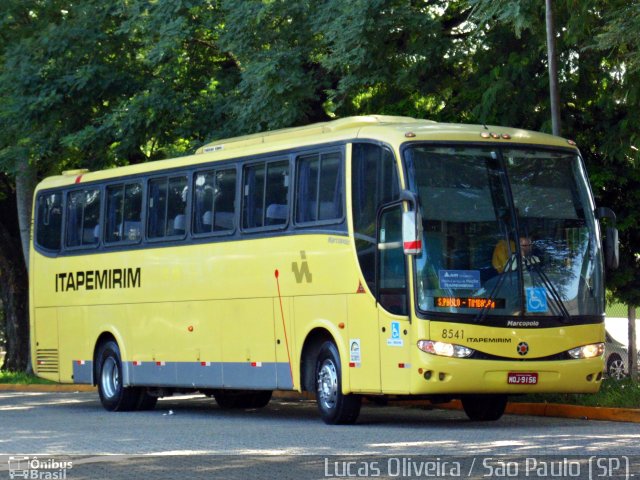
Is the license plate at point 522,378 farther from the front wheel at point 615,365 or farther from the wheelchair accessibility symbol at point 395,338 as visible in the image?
the front wheel at point 615,365

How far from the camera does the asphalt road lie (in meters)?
13.0

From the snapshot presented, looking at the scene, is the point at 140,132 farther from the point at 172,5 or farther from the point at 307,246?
the point at 307,246

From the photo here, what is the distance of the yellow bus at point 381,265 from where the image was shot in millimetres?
17094

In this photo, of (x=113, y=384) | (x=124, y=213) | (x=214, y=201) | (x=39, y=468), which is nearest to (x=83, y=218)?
(x=124, y=213)

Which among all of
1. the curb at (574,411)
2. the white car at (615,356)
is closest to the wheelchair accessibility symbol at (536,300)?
the curb at (574,411)

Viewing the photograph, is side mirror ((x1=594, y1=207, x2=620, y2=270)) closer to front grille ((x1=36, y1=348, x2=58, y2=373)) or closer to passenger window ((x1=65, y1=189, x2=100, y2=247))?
passenger window ((x1=65, y1=189, x2=100, y2=247))

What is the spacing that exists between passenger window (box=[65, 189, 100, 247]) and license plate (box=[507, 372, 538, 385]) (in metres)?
9.22

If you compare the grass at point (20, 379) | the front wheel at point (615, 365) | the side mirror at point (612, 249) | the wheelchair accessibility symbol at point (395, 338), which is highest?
the side mirror at point (612, 249)

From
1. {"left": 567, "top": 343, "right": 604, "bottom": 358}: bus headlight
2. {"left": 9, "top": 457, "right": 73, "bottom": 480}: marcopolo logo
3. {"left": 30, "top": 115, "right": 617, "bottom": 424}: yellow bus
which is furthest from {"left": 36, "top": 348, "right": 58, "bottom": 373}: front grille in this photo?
{"left": 9, "top": 457, "right": 73, "bottom": 480}: marcopolo logo

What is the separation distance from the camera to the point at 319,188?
61.7ft

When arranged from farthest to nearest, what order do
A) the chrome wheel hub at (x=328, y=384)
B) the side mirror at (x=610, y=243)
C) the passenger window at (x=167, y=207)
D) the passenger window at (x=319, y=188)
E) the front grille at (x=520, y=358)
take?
the passenger window at (x=167, y=207), the passenger window at (x=319, y=188), the chrome wheel hub at (x=328, y=384), the side mirror at (x=610, y=243), the front grille at (x=520, y=358)

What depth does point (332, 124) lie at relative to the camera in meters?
19.2

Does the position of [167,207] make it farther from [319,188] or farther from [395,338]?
[395,338]

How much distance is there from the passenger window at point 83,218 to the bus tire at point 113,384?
1807 mm
